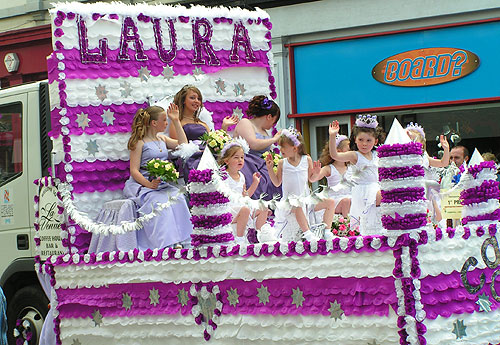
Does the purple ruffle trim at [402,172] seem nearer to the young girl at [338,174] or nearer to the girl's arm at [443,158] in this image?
the young girl at [338,174]

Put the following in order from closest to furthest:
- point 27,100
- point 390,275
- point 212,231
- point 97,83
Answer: point 390,275 → point 212,231 → point 97,83 → point 27,100

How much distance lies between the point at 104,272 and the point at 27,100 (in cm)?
232

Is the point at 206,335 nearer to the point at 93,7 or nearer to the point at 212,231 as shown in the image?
the point at 212,231

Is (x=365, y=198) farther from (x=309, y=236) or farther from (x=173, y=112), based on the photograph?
(x=173, y=112)

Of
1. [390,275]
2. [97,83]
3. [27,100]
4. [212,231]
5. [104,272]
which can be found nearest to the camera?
[390,275]

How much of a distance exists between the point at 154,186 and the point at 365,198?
1.84 meters

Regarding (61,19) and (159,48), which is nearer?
(61,19)

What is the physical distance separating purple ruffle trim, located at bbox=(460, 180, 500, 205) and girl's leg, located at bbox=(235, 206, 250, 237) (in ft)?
5.80

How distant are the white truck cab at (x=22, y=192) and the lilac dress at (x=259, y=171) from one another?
193 cm

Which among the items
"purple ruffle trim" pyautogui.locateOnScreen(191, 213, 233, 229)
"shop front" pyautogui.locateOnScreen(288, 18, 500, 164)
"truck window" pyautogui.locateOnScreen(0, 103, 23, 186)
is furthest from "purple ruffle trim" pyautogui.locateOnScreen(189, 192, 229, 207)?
"shop front" pyautogui.locateOnScreen(288, 18, 500, 164)

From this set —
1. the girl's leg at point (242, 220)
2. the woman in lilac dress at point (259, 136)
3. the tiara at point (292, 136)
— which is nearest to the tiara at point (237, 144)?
the woman in lilac dress at point (259, 136)

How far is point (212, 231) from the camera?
7633 millimetres

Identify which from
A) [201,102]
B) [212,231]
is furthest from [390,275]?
[201,102]

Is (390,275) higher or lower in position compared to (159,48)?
lower
